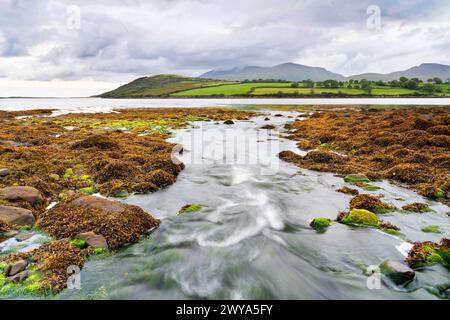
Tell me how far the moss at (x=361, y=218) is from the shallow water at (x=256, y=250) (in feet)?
1.61

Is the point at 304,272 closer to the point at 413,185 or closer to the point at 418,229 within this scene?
Answer: the point at 418,229

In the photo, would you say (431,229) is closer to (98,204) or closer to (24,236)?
(98,204)

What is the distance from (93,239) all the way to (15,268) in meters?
2.10

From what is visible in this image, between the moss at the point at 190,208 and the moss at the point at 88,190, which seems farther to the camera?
the moss at the point at 88,190

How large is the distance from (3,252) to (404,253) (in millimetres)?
12231

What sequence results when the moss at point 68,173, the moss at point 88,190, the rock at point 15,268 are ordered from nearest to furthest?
the rock at point 15,268, the moss at point 88,190, the moss at point 68,173

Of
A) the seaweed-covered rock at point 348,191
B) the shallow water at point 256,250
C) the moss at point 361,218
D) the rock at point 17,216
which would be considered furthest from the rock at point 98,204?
the seaweed-covered rock at point 348,191

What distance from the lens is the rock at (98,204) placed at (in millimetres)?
10945

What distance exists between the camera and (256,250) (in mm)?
9773

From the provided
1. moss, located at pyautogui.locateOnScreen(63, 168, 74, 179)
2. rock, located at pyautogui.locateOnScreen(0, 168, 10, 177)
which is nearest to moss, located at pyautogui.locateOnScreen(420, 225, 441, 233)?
moss, located at pyautogui.locateOnScreen(63, 168, 74, 179)

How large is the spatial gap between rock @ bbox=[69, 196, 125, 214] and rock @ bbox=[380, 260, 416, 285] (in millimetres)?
8875

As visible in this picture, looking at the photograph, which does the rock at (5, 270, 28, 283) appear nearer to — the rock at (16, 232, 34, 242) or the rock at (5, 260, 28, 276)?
the rock at (5, 260, 28, 276)

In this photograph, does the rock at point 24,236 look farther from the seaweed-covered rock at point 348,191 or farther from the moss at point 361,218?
the seaweed-covered rock at point 348,191
